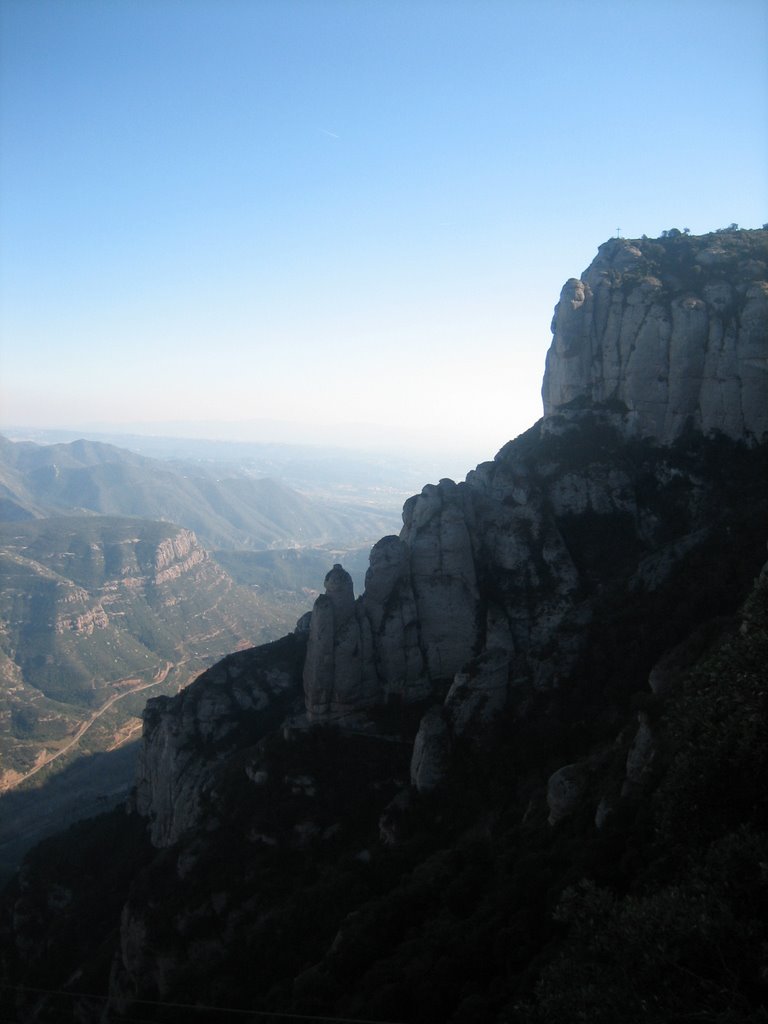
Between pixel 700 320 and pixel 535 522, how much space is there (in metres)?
17.4

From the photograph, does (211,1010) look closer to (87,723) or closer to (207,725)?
(207,725)

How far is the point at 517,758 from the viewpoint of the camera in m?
32.6

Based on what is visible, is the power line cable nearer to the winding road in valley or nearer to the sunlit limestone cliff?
the sunlit limestone cliff

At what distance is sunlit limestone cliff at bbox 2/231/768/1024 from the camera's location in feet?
56.7

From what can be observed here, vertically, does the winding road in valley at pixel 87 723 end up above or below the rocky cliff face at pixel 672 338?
below

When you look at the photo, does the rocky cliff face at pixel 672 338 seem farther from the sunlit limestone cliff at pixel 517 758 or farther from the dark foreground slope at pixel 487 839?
the dark foreground slope at pixel 487 839

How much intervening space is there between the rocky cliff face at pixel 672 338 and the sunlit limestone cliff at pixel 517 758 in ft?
0.61

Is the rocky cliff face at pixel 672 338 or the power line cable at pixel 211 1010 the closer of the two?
the power line cable at pixel 211 1010

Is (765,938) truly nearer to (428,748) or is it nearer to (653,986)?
(653,986)

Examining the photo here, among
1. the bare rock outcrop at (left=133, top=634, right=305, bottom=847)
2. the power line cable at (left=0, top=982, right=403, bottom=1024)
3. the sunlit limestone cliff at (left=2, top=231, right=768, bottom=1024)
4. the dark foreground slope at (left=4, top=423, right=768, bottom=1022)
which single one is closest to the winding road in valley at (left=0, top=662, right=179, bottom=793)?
the dark foreground slope at (left=4, top=423, right=768, bottom=1022)

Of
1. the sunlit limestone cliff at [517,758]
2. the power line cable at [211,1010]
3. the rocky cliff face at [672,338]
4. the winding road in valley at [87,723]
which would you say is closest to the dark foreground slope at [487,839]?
the sunlit limestone cliff at [517,758]

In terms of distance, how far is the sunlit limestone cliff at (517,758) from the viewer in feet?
56.7

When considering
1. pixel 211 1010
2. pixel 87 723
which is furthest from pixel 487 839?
pixel 87 723

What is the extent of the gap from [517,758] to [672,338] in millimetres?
29928
